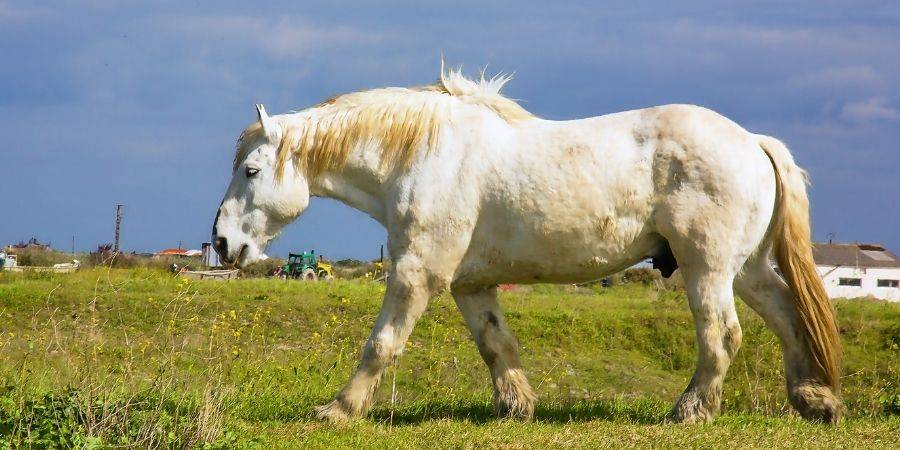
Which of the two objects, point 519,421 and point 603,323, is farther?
point 603,323

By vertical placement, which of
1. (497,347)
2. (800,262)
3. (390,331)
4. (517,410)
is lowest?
(517,410)

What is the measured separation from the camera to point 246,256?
8.00 m

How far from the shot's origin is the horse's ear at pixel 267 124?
7.77 metres

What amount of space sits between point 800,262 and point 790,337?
1.84 feet

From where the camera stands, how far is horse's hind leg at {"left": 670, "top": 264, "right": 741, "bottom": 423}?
7191 mm

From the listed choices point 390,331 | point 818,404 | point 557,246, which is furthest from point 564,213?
point 818,404

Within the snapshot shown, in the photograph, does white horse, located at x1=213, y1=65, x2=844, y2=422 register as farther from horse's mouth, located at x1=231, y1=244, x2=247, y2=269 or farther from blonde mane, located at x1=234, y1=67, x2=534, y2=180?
horse's mouth, located at x1=231, y1=244, x2=247, y2=269

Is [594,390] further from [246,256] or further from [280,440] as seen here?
[280,440]

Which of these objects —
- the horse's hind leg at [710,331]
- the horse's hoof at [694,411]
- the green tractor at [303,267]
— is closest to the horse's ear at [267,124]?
the horse's hind leg at [710,331]

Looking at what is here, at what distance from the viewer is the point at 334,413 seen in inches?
285

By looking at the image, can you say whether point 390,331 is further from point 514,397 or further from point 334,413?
point 514,397

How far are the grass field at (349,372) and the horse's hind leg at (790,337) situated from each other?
0.61 ft

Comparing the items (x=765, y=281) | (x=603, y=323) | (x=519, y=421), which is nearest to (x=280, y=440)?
(x=519, y=421)

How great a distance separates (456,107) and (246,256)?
1.93 metres
